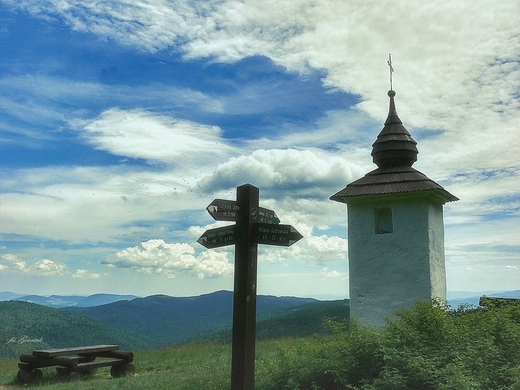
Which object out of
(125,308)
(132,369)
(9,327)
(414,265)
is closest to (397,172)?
(414,265)

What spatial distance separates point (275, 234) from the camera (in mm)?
7418

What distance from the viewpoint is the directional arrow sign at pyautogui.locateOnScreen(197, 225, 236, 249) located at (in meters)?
7.57

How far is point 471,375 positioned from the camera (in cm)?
783

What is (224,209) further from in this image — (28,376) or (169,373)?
(28,376)

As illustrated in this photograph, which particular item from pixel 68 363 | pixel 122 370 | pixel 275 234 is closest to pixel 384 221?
pixel 122 370

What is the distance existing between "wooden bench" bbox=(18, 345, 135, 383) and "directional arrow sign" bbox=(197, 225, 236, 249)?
7103 mm

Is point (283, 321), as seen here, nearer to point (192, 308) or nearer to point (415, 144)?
point (415, 144)

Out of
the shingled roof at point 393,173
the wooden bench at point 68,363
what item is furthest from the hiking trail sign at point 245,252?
the shingled roof at point 393,173

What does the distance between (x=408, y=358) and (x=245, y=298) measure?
2908 millimetres

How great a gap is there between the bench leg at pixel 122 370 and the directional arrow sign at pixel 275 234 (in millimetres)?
8054

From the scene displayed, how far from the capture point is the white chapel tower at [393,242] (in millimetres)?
14211

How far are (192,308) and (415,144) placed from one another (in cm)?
17354

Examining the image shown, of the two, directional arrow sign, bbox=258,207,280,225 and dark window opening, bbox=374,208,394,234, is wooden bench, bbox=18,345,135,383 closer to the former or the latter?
directional arrow sign, bbox=258,207,280,225

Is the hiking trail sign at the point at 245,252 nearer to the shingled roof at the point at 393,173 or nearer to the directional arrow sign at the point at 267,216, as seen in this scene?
the directional arrow sign at the point at 267,216
